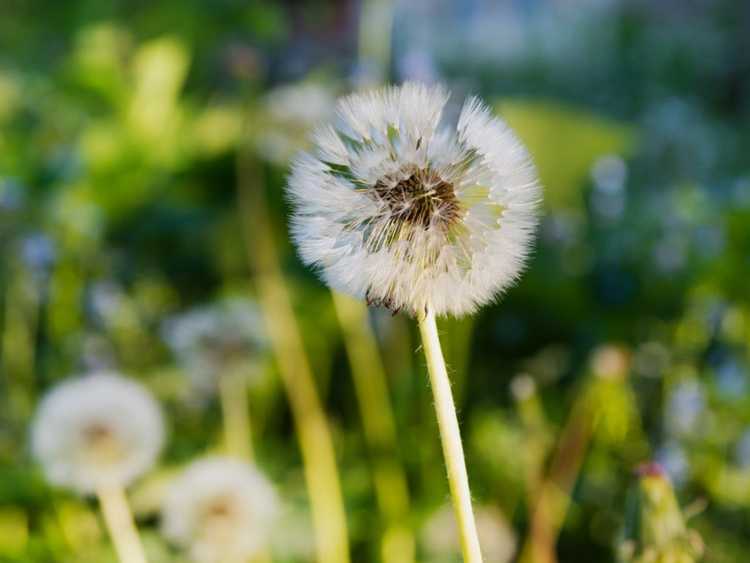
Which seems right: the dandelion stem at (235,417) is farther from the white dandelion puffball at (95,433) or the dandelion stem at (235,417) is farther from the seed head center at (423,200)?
the seed head center at (423,200)

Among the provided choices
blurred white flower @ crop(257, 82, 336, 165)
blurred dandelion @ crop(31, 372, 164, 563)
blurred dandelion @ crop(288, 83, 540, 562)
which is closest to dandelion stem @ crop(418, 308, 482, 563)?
blurred dandelion @ crop(288, 83, 540, 562)

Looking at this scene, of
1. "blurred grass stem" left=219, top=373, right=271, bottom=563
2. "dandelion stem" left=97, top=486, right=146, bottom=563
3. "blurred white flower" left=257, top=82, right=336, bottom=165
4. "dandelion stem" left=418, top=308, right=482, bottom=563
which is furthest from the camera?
"blurred white flower" left=257, top=82, right=336, bottom=165

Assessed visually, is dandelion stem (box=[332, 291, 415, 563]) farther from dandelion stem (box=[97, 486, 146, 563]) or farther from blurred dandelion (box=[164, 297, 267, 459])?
dandelion stem (box=[97, 486, 146, 563])

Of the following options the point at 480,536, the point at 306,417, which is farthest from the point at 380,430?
the point at 480,536

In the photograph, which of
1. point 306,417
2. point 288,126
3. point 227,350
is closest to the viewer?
point 306,417

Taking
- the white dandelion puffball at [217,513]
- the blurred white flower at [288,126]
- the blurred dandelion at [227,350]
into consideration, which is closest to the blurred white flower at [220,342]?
the blurred dandelion at [227,350]

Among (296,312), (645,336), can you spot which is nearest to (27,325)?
(296,312)

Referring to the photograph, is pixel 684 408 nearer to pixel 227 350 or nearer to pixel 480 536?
pixel 480 536
